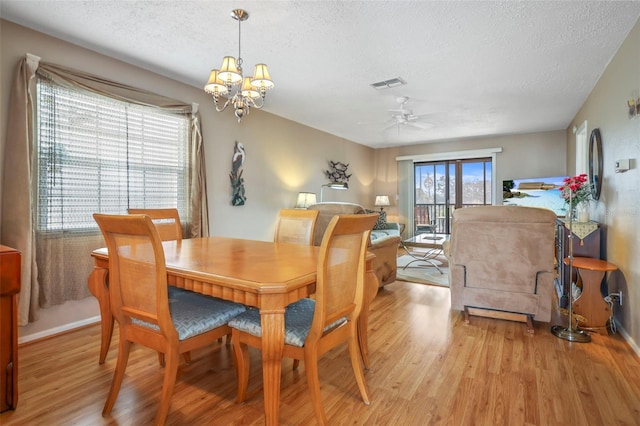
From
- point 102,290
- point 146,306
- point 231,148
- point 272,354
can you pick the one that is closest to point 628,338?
point 272,354

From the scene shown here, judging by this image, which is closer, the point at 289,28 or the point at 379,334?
the point at 289,28

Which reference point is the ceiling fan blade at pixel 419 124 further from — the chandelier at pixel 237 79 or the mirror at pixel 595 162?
the chandelier at pixel 237 79

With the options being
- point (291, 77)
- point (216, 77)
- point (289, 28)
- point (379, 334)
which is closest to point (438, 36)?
point (289, 28)

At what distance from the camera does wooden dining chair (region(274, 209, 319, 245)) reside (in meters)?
2.57

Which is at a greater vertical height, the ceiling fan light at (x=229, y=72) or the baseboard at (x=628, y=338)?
the ceiling fan light at (x=229, y=72)

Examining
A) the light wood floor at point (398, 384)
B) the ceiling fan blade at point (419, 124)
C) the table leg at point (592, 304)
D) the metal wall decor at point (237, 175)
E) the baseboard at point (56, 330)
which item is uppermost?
the ceiling fan blade at point (419, 124)

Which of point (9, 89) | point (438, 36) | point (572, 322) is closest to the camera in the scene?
point (9, 89)

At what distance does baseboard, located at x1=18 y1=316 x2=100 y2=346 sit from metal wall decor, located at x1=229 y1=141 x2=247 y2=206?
6.24 ft

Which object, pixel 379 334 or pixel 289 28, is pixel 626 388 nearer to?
pixel 379 334

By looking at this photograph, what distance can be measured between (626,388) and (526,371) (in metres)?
0.50

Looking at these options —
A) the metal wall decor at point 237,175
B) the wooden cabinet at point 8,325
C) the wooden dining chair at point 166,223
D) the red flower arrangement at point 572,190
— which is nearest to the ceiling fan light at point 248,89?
the wooden dining chair at point 166,223

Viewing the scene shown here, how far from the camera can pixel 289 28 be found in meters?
2.46

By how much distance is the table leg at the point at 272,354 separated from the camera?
1.31 meters

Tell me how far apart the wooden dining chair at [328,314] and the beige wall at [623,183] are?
6.89 feet
